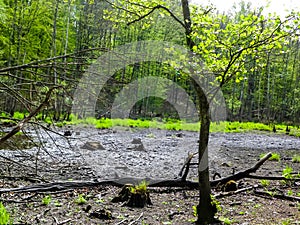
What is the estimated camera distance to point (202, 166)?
156 inches

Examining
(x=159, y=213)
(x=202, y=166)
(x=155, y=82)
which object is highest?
(x=155, y=82)

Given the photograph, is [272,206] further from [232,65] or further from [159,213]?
[232,65]

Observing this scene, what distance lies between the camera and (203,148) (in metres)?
3.99

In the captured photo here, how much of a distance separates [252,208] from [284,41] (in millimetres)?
2320

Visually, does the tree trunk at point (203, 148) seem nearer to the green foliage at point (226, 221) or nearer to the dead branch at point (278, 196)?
the green foliage at point (226, 221)

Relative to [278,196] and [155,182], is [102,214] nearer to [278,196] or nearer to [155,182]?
[155,182]

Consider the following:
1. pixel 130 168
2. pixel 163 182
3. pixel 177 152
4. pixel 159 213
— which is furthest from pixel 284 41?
pixel 177 152

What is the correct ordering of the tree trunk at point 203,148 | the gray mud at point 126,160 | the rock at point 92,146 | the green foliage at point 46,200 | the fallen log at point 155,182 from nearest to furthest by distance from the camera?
the tree trunk at point 203,148
the green foliage at point 46,200
the fallen log at point 155,182
the gray mud at point 126,160
the rock at point 92,146

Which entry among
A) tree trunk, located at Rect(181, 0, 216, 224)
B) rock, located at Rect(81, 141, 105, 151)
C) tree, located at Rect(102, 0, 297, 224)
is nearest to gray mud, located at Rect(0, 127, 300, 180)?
rock, located at Rect(81, 141, 105, 151)

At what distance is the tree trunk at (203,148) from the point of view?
3.86 m

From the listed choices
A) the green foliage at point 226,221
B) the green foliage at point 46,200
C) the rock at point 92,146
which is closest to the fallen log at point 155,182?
the green foliage at point 46,200

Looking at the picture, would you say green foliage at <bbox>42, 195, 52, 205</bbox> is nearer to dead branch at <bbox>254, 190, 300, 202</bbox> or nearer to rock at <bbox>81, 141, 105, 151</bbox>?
dead branch at <bbox>254, 190, 300, 202</bbox>

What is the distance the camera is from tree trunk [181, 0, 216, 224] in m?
3.86

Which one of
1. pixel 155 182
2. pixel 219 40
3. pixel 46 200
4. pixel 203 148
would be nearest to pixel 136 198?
pixel 155 182
